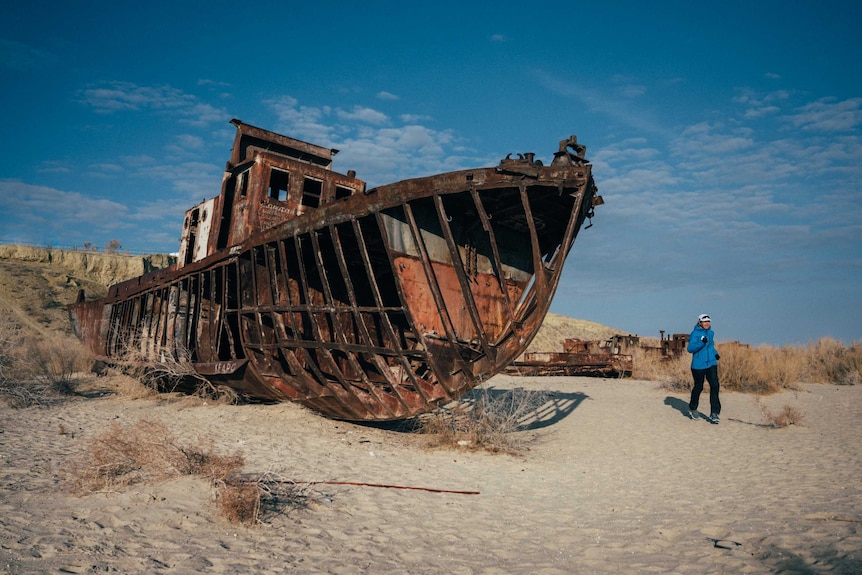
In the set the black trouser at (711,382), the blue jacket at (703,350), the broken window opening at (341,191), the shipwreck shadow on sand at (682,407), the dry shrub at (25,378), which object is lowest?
the dry shrub at (25,378)

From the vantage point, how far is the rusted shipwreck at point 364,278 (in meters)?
6.91

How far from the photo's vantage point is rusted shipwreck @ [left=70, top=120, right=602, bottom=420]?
6910 millimetres

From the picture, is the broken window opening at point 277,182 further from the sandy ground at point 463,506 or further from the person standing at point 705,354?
the person standing at point 705,354

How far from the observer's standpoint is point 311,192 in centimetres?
1080

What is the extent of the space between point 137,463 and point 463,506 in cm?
305

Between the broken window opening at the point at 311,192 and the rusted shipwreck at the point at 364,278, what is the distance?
2cm

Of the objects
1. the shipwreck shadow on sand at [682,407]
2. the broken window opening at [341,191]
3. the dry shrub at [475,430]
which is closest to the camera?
the dry shrub at [475,430]

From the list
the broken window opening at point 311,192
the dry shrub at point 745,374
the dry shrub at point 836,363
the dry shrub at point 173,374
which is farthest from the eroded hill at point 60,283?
the broken window opening at point 311,192

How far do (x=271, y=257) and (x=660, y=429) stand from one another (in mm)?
7310

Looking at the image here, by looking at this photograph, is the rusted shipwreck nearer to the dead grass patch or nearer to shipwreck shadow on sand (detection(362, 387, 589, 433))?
shipwreck shadow on sand (detection(362, 387, 589, 433))

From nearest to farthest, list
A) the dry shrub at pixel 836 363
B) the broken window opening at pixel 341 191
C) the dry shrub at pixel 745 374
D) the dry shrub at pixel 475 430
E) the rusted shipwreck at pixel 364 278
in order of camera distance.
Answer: the rusted shipwreck at pixel 364 278, the dry shrub at pixel 475 430, the broken window opening at pixel 341 191, the dry shrub at pixel 745 374, the dry shrub at pixel 836 363

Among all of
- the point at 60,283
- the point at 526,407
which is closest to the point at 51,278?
the point at 60,283

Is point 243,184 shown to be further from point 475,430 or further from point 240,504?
point 240,504

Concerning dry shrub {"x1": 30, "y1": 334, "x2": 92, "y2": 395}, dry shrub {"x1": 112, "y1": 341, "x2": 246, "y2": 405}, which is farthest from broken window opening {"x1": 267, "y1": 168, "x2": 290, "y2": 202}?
dry shrub {"x1": 30, "y1": 334, "x2": 92, "y2": 395}
